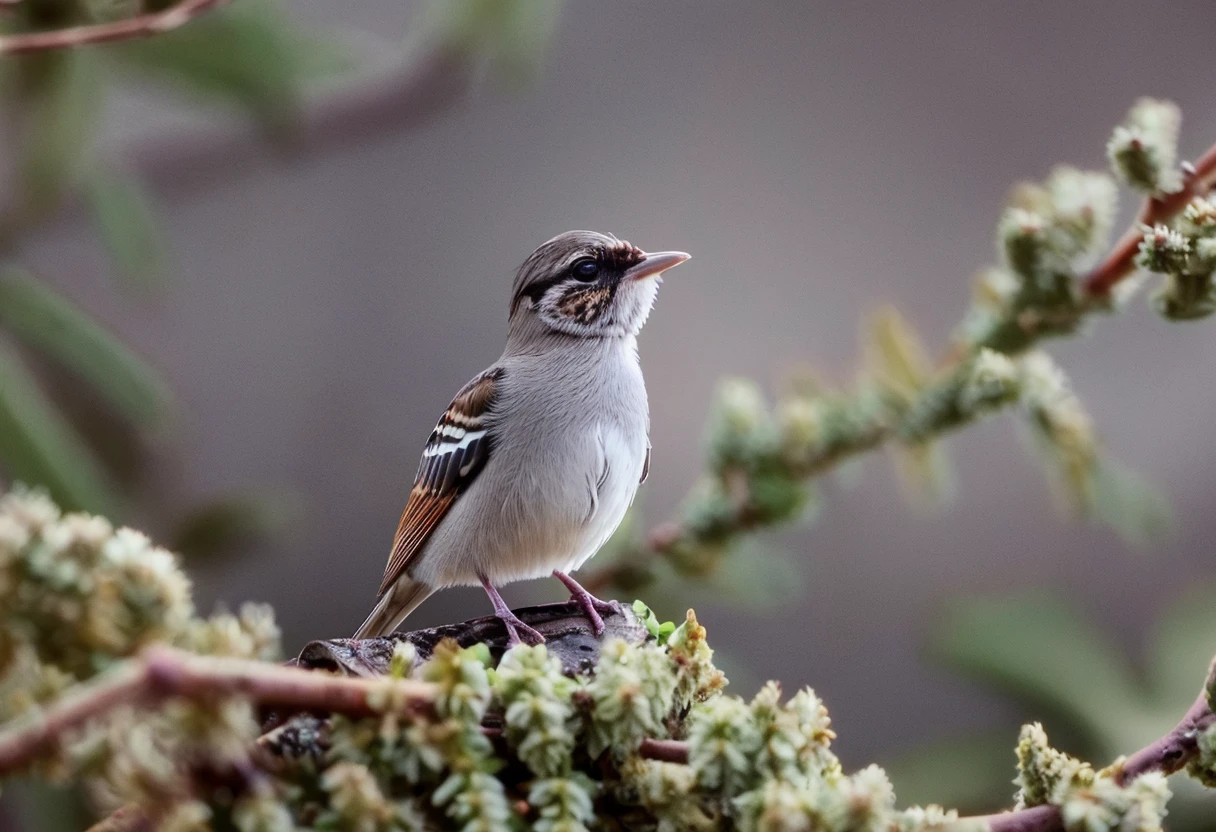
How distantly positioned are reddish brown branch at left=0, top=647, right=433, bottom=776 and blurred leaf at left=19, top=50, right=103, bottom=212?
145 cm

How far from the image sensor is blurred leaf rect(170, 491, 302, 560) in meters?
1.91

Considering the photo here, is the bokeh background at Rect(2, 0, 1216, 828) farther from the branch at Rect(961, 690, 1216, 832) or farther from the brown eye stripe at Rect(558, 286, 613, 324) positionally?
the branch at Rect(961, 690, 1216, 832)

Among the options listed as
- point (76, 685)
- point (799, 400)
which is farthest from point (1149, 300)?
point (76, 685)

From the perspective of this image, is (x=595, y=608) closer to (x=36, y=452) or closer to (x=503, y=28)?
(x=36, y=452)

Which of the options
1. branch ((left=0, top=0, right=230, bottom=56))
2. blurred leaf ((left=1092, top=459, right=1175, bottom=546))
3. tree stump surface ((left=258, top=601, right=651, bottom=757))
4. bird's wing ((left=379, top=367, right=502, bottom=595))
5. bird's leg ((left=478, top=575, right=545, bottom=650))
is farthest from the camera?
bird's wing ((left=379, top=367, right=502, bottom=595))

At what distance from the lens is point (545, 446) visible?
1635 mm

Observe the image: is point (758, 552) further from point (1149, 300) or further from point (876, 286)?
point (876, 286)

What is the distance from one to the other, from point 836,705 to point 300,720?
8.72 ft

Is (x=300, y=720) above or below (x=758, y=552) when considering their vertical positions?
below

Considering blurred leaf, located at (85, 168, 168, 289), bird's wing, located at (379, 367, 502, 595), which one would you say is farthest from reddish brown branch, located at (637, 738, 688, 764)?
blurred leaf, located at (85, 168, 168, 289)

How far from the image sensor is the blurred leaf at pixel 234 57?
190 centimetres

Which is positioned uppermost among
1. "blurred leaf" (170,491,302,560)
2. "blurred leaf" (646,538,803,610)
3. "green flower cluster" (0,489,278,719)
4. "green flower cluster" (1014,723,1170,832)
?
"blurred leaf" (170,491,302,560)

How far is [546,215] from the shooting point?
3.57 m

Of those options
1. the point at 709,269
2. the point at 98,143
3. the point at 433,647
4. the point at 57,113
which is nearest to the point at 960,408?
the point at 433,647
